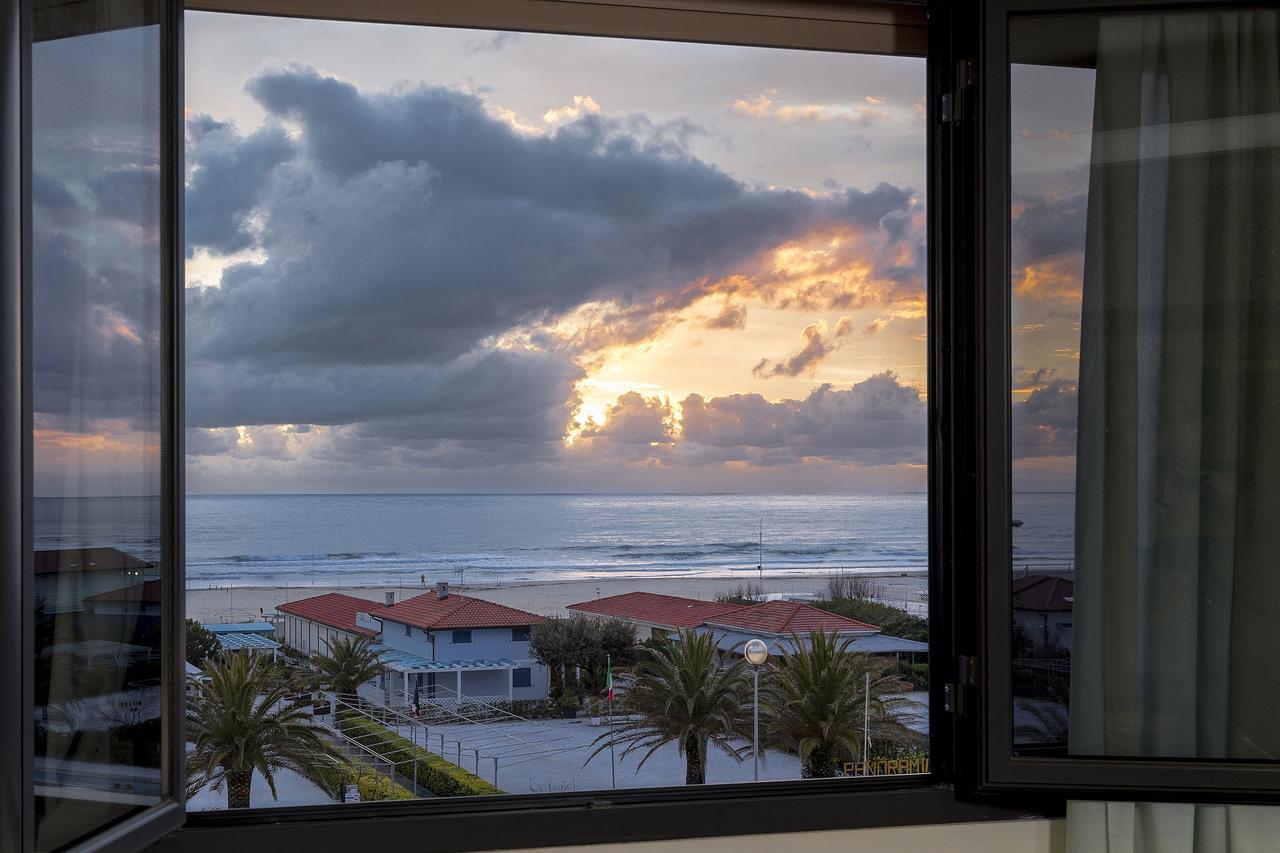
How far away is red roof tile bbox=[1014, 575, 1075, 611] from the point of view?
5.24 ft

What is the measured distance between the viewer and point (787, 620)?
2395mm

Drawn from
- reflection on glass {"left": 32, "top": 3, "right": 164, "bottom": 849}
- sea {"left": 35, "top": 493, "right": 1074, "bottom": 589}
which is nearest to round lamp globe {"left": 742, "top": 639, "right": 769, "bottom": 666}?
sea {"left": 35, "top": 493, "right": 1074, "bottom": 589}

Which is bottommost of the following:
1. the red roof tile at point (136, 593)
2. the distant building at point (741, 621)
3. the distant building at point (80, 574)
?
the distant building at point (741, 621)

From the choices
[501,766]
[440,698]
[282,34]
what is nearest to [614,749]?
[501,766]

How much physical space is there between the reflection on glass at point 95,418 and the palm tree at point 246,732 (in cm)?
54

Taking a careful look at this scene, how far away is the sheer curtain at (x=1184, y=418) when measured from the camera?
1.58 m

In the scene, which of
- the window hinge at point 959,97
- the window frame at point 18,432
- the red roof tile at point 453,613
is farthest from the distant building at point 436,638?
the window hinge at point 959,97

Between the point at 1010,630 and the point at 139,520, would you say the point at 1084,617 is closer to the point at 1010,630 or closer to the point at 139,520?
the point at 1010,630

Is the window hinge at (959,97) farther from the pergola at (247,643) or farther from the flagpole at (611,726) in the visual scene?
the pergola at (247,643)

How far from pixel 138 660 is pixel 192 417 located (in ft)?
2.82

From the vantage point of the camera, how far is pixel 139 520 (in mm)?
1379

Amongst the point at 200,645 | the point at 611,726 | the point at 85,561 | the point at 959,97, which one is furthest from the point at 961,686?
the point at 200,645

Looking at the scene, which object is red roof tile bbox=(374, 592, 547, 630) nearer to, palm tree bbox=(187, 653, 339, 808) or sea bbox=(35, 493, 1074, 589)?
sea bbox=(35, 493, 1074, 589)

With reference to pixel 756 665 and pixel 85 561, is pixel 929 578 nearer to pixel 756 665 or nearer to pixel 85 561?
pixel 756 665
